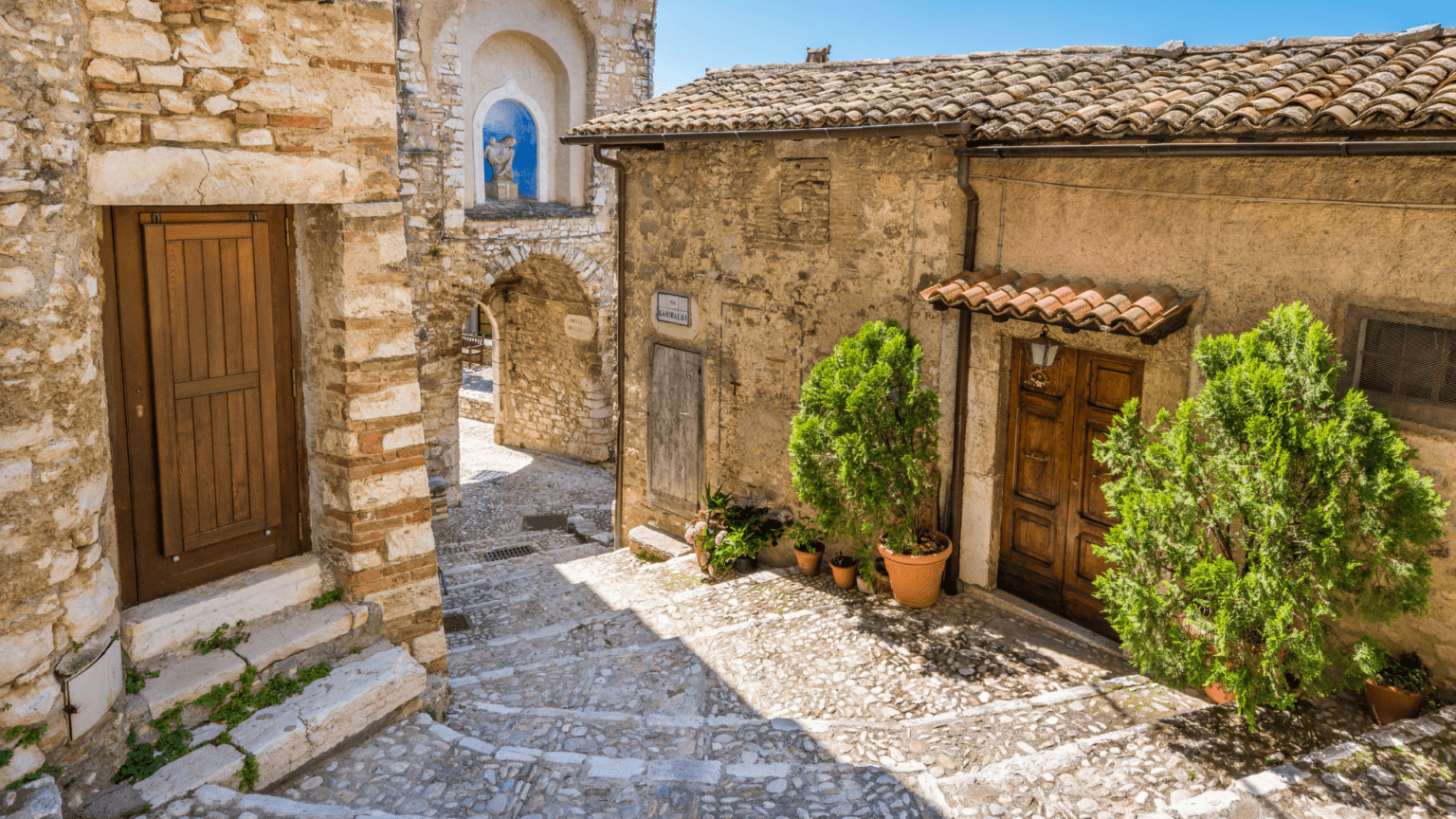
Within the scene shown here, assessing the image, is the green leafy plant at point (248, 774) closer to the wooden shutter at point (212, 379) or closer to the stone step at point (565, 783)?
the stone step at point (565, 783)

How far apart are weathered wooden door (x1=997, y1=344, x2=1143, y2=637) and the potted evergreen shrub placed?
0.53 m

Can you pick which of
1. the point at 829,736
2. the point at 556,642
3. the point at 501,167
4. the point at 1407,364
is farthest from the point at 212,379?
the point at 501,167

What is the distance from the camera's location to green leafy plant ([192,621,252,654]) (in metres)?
4.22

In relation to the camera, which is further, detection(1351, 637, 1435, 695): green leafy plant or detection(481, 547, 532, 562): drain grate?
detection(481, 547, 532, 562): drain grate

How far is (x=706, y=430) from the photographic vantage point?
852 cm

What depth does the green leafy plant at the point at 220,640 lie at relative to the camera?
4.22 metres

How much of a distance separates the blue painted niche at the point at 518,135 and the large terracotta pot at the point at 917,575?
9.32 m

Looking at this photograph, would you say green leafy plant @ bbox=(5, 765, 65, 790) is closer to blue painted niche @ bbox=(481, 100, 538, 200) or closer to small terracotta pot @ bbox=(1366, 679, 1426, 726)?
small terracotta pot @ bbox=(1366, 679, 1426, 726)

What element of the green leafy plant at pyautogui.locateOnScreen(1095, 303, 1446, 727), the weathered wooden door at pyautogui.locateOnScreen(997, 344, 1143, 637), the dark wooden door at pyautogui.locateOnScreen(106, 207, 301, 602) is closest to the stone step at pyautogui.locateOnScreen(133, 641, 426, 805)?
the dark wooden door at pyautogui.locateOnScreen(106, 207, 301, 602)

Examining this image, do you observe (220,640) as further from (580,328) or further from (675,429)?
(580,328)

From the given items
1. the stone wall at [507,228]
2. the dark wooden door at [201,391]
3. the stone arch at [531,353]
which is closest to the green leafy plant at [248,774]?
the dark wooden door at [201,391]

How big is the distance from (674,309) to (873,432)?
2.84m

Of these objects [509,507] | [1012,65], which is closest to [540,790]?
[1012,65]

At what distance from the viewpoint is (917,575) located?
6543mm
